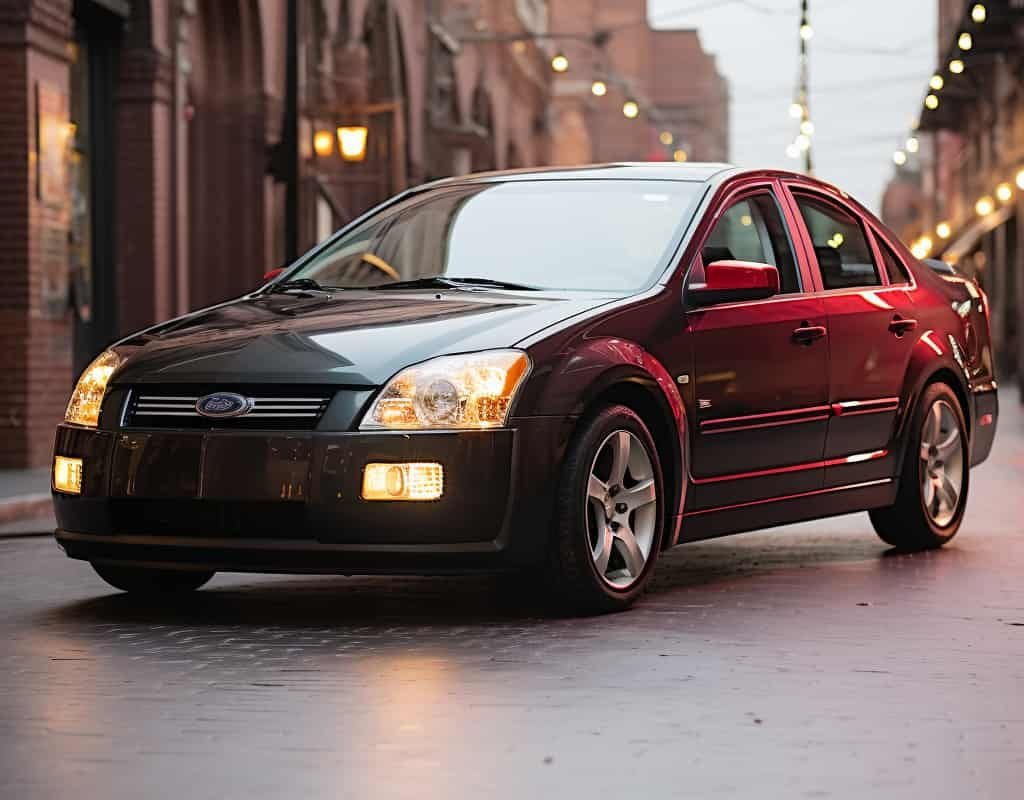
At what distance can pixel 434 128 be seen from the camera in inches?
1629

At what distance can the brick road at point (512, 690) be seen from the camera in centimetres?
533

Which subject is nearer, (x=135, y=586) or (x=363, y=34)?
(x=135, y=586)

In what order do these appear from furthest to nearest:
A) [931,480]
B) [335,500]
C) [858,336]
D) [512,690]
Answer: [931,480] → [858,336] → [335,500] → [512,690]

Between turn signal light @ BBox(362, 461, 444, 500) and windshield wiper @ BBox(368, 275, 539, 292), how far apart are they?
1182mm

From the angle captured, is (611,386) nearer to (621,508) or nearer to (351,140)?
(621,508)

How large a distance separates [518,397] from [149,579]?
1770 mm

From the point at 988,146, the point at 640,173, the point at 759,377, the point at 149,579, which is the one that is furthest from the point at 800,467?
the point at 988,146

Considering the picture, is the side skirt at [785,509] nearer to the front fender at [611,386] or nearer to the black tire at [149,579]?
the front fender at [611,386]

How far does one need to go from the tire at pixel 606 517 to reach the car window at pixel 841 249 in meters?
1.97

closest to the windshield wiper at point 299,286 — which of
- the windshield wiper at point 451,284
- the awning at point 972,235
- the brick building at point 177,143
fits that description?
the windshield wiper at point 451,284

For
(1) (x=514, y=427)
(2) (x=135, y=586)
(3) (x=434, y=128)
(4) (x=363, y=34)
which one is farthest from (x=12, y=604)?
(3) (x=434, y=128)

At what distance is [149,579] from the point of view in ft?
28.2

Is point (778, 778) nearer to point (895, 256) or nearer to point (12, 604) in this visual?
point (12, 604)

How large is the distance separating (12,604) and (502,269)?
217 cm
